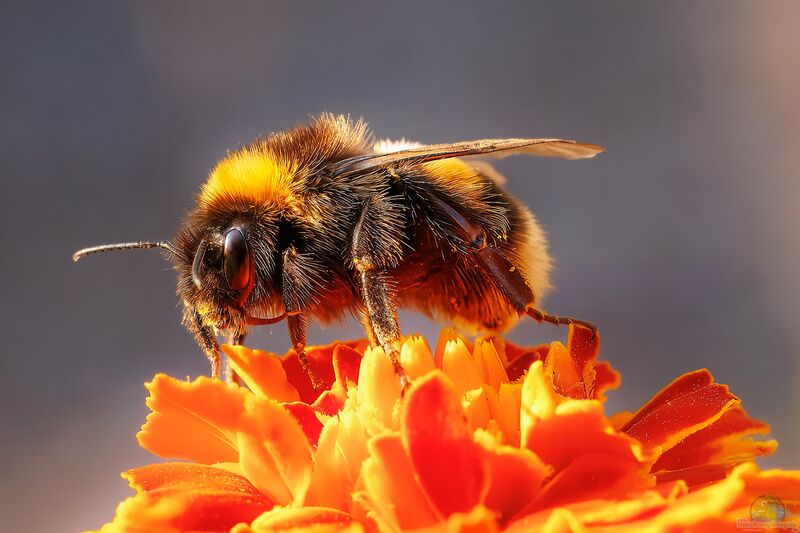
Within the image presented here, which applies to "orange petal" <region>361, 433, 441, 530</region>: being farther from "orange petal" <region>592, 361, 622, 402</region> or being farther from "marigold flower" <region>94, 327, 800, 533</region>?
"orange petal" <region>592, 361, 622, 402</region>

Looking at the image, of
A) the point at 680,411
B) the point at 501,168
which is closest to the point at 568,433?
the point at 680,411

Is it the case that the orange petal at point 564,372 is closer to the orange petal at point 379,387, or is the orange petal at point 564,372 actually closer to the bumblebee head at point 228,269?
the orange petal at point 379,387

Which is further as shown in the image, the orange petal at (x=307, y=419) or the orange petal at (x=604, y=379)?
the orange petal at (x=604, y=379)

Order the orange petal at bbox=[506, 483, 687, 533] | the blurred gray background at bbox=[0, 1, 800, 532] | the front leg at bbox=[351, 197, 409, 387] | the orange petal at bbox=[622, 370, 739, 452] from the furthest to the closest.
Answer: the blurred gray background at bbox=[0, 1, 800, 532] → the front leg at bbox=[351, 197, 409, 387] → the orange petal at bbox=[622, 370, 739, 452] → the orange petal at bbox=[506, 483, 687, 533]

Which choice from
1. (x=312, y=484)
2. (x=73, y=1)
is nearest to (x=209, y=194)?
(x=312, y=484)

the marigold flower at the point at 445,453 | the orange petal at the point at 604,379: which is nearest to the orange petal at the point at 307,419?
the marigold flower at the point at 445,453

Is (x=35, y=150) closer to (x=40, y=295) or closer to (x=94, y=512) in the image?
(x=40, y=295)

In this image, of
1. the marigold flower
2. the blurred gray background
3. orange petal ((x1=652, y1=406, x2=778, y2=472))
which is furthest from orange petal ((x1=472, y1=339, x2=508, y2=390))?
the blurred gray background
